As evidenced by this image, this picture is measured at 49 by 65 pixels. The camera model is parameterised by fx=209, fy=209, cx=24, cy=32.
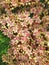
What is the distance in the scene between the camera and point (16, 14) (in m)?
3.19

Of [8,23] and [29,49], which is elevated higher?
[8,23]

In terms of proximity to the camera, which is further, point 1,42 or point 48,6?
point 1,42

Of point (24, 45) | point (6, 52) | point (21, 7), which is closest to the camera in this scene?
point (24, 45)

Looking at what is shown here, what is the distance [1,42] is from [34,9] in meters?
0.92

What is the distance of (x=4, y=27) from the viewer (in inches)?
124

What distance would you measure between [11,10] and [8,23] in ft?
1.12

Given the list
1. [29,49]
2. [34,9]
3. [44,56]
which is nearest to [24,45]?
[29,49]

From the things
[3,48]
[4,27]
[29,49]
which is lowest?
[3,48]

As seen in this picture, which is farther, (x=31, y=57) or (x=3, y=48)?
(x=3, y=48)

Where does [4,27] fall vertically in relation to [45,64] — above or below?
above

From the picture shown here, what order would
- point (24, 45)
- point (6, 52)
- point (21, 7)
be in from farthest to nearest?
1. point (6, 52)
2. point (21, 7)
3. point (24, 45)

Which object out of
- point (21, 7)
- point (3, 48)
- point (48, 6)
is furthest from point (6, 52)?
point (48, 6)

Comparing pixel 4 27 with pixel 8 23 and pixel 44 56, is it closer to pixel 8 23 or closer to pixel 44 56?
pixel 8 23

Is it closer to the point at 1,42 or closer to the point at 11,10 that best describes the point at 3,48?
the point at 1,42
